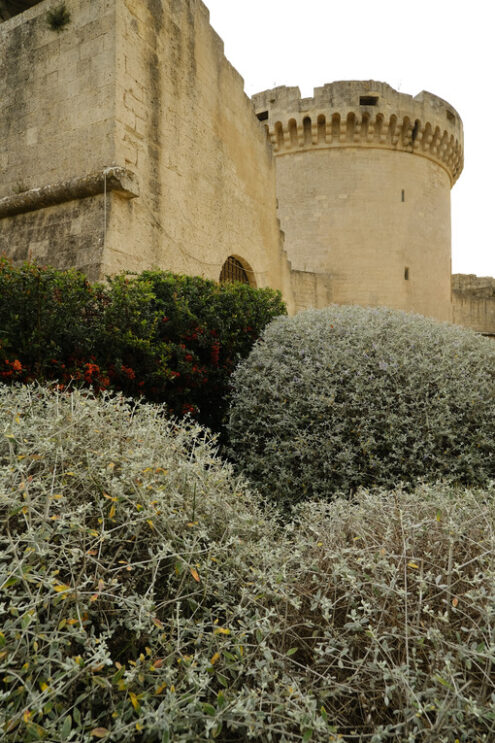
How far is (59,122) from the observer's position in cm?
555

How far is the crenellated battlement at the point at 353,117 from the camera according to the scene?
14352mm

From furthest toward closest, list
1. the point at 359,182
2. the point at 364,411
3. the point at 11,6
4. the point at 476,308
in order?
the point at 476,308 < the point at 359,182 < the point at 11,6 < the point at 364,411

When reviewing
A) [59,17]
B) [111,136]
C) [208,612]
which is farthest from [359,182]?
[208,612]

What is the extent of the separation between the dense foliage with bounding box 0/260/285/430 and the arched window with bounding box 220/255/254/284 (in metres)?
2.96

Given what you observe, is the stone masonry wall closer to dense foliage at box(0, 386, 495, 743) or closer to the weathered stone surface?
the weathered stone surface

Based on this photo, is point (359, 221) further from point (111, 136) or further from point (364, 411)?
point (364, 411)

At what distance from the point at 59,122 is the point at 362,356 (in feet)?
14.4

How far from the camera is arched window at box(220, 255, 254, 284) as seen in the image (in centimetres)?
756

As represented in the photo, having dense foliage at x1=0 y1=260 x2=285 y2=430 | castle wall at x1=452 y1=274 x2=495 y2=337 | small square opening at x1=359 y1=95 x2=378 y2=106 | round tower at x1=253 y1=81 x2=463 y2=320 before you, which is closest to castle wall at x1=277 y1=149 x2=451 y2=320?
round tower at x1=253 y1=81 x2=463 y2=320

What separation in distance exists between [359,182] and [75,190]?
11.7m

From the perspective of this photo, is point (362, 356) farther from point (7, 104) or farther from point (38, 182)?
point (7, 104)

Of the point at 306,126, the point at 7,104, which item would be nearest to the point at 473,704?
the point at 7,104

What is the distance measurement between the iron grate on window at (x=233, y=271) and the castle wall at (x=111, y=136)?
531mm

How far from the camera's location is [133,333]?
136 inches
